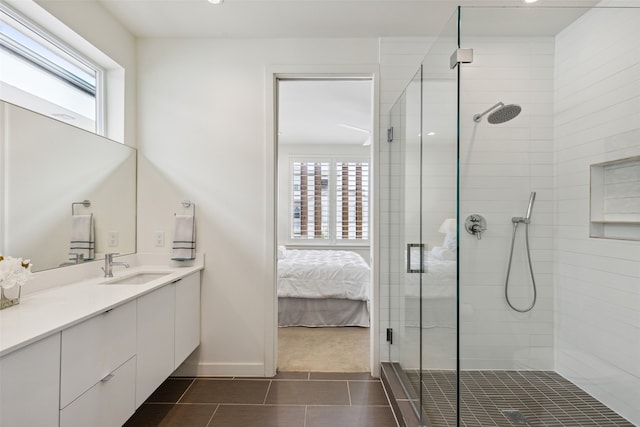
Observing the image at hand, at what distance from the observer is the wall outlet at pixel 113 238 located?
246 cm

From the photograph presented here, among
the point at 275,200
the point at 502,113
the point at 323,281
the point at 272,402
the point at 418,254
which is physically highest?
the point at 502,113

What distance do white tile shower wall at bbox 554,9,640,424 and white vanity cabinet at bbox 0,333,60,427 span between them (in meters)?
2.25

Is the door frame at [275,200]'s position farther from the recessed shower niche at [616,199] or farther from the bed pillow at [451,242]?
the recessed shower niche at [616,199]

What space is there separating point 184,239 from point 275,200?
0.76 metres

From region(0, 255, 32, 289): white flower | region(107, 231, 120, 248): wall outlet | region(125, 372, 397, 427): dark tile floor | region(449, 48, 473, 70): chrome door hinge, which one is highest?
region(449, 48, 473, 70): chrome door hinge

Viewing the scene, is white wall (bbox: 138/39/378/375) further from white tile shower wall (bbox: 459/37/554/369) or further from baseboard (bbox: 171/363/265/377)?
white tile shower wall (bbox: 459/37/554/369)

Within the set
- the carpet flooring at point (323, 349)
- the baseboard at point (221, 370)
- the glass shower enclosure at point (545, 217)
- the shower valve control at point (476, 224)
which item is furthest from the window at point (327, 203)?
the shower valve control at point (476, 224)

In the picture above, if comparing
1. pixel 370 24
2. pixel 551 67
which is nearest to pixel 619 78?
pixel 551 67

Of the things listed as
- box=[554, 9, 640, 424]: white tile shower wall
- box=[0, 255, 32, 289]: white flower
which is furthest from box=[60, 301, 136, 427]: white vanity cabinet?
box=[554, 9, 640, 424]: white tile shower wall

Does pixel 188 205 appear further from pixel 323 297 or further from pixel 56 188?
pixel 323 297

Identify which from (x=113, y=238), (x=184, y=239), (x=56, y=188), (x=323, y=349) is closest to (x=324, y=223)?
(x=323, y=349)

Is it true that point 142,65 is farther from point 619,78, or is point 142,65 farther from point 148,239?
point 619,78

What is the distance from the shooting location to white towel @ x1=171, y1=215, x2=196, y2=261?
2.67m

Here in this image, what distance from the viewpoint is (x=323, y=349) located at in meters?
3.26
